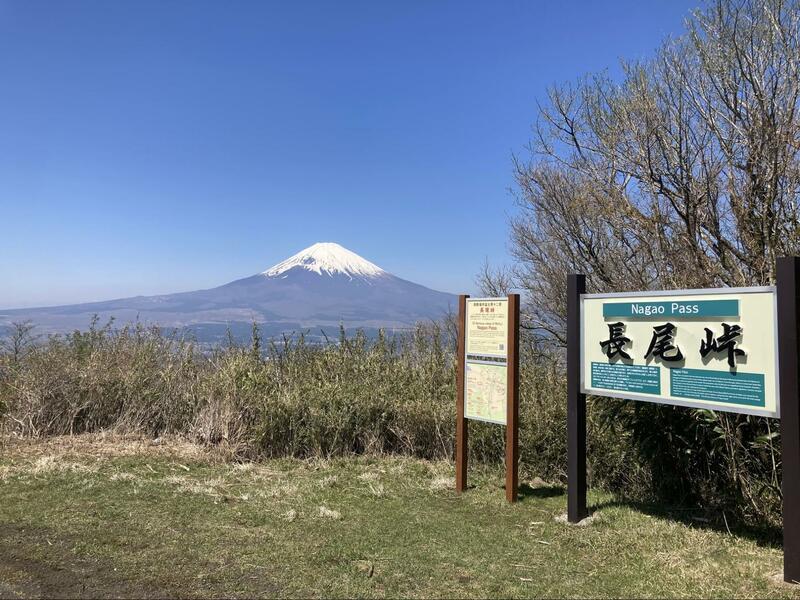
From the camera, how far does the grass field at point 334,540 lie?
3494mm

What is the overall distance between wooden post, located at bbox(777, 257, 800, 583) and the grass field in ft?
0.82

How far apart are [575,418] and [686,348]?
1140 mm

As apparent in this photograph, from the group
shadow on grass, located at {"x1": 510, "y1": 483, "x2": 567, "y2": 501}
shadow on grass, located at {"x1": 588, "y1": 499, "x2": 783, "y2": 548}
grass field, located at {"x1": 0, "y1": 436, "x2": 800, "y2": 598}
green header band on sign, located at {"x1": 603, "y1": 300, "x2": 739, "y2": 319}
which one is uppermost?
green header band on sign, located at {"x1": 603, "y1": 300, "x2": 739, "y2": 319}

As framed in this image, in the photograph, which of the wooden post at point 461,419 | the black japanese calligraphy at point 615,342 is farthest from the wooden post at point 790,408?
the wooden post at point 461,419

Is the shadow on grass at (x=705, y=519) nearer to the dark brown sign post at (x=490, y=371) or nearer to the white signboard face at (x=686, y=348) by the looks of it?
the dark brown sign post at (x=490, y=371)

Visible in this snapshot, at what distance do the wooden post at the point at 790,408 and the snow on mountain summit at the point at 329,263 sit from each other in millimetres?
141091

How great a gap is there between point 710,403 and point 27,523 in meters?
5.20

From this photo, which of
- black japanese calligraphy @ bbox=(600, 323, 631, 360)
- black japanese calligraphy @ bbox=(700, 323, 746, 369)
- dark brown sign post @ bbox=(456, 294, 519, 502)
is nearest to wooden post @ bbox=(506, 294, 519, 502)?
dark brown sign post @ bbox=(456, 294, 519, 502)

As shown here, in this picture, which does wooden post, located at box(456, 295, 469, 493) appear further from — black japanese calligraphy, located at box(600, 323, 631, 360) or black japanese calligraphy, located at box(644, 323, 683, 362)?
black japanese calligraphy, located at box(644, 323, 683, 362)

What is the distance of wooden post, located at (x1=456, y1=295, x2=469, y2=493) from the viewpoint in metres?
5.93

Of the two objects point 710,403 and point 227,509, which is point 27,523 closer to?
point 227,509

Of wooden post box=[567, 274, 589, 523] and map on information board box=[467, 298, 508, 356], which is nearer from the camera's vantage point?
Result: wooden post box=[567, 274, 589, 523]

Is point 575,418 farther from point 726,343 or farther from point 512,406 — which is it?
point 726,343

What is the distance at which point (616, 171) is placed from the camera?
8.54 m
